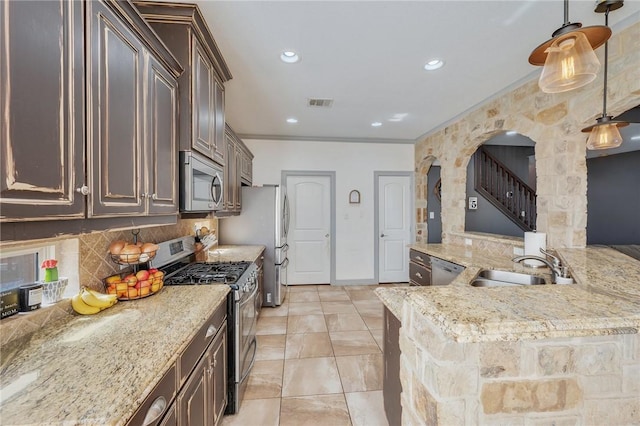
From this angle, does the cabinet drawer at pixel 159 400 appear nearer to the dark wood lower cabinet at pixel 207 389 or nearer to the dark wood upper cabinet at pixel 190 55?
the dark wood lower cabinet at pixel 207 389

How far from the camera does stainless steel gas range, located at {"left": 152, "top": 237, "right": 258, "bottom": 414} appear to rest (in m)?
1.85

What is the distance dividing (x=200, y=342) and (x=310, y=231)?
139 inches

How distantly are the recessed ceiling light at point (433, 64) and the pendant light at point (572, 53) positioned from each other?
3.79 ft

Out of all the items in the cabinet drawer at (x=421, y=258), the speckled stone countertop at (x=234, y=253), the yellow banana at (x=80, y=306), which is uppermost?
the yellow banana at (x=80, y=306)

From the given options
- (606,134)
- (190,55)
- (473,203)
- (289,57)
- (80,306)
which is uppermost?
(289,57)

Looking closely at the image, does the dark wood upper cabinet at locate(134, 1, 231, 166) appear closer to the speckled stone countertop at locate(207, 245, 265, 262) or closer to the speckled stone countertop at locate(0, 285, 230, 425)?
the speckled stone countertop at locate(0, 285, 230, 425)

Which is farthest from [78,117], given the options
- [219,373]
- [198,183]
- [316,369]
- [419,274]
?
[419,274]

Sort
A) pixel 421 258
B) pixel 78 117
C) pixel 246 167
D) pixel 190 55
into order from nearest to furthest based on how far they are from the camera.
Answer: pixel 78 117, pixel 190 55, pixel 421 258, pixel 246 167

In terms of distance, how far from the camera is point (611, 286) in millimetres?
1231

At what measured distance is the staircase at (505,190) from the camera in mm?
4758

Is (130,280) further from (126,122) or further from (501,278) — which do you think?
(501,278)

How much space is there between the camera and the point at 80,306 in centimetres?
131

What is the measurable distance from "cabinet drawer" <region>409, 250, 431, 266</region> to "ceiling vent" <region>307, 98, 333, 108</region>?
218cm

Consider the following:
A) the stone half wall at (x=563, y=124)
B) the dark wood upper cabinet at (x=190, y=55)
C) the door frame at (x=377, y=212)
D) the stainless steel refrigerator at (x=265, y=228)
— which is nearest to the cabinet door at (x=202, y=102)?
the dark wood upper cabinet at (x=190, y=55)
